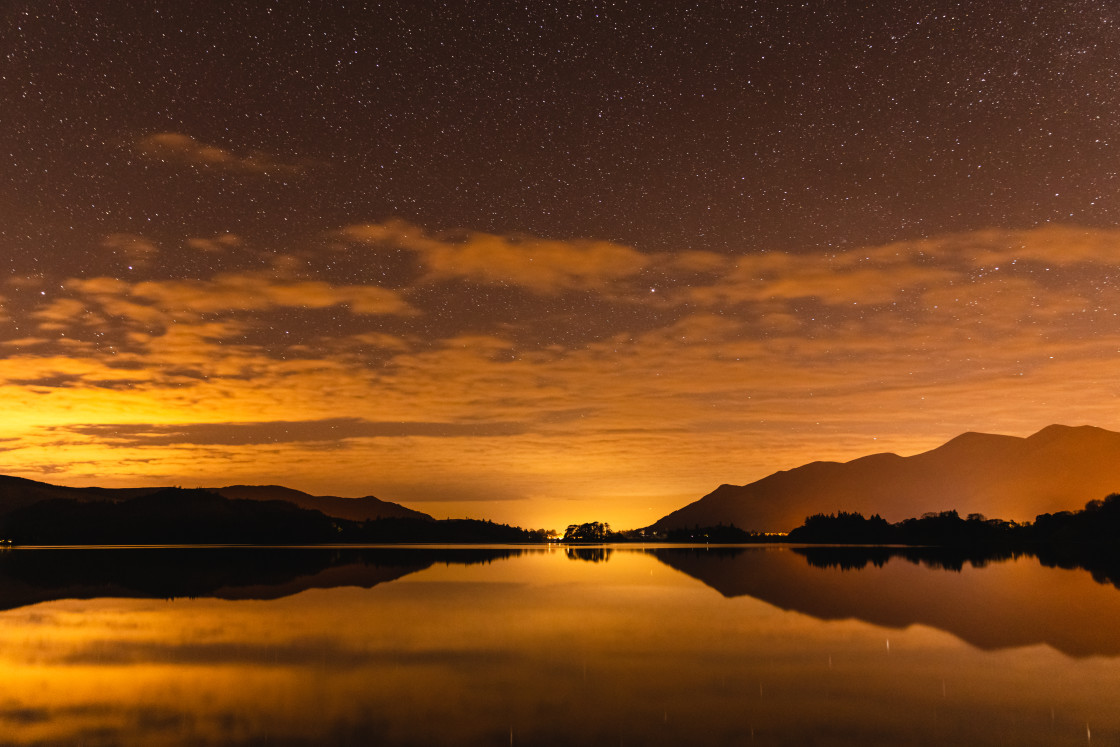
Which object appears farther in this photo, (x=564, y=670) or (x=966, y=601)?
(x=966, y=601)

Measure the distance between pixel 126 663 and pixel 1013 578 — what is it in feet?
160

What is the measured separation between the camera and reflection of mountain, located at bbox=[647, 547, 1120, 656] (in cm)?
2452

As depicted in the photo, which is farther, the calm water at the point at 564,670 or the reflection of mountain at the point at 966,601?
the reflection of mountain at the point at 966,601

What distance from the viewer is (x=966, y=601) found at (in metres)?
34.9

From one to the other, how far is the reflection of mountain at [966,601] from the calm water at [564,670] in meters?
0.22

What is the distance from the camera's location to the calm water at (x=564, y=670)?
1365 centimetres

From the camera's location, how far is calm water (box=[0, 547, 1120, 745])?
1365cm

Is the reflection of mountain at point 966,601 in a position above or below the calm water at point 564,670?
above

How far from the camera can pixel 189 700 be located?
1590 cm

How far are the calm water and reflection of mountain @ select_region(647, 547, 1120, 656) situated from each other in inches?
8.8

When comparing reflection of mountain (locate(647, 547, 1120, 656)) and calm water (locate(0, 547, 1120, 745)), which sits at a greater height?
reflection of mountain (locate(647, 547, 1120, 656))

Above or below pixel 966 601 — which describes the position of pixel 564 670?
below

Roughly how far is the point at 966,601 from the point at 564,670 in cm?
2325

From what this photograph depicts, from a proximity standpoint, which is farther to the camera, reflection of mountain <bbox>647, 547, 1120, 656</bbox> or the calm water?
reflection of mountain <bbox>647, 547, 1120, 656</bbox>
